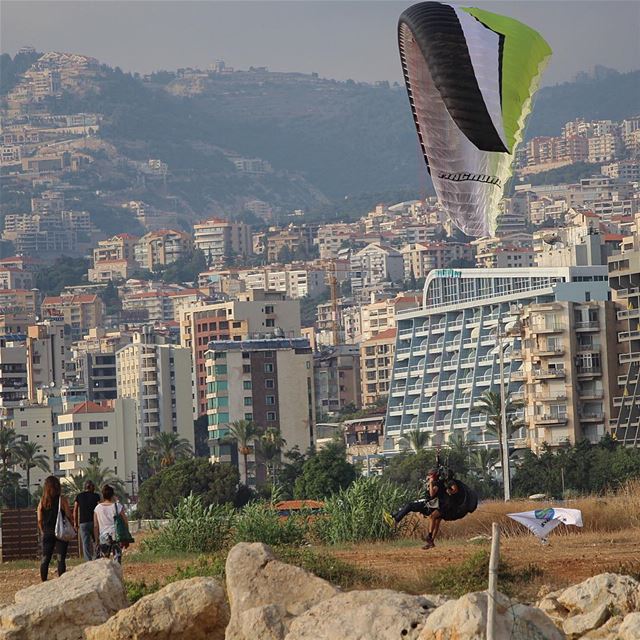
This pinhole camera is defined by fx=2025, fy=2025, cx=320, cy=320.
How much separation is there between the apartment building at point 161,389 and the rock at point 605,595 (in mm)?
143658

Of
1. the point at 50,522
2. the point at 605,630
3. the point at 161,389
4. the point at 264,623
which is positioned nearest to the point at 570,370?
the point at 161,389

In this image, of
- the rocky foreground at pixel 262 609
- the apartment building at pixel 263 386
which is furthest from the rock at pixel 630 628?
the apartment building at pixel 263 386

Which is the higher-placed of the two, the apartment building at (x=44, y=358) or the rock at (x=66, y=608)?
the rock at (x=66, y=608)

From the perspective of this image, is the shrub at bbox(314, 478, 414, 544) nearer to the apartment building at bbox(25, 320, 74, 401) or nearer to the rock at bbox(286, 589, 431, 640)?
the rock at bbox(286, 589, 431, 640)

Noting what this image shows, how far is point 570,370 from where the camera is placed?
103688mm

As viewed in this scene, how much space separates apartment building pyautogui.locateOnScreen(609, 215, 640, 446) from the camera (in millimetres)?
97625

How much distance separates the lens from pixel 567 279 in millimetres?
135000

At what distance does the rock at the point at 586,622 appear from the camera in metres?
15.0

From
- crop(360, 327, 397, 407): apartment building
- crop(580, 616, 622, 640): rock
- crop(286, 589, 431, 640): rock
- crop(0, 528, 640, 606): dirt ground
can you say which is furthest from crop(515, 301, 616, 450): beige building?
→ crop(286, 589, 431, 640): rock

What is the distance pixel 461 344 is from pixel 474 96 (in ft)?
364

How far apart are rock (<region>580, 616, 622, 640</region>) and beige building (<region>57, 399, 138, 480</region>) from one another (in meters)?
119

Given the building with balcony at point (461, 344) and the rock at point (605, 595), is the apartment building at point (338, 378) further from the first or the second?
the rock at point (605, 595)

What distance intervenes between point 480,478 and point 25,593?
244 feet

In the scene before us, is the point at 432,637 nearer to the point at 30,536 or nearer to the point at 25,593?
the point at 25,593
